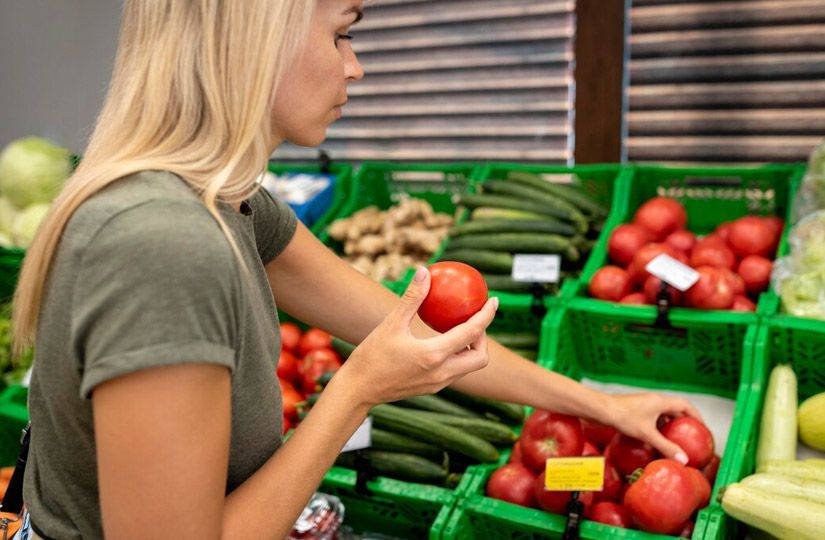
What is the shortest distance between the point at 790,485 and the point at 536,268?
1241 millimetres

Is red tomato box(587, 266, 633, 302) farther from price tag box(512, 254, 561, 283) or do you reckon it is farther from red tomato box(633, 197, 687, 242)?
red tomato box(633, 197, 687, 242)

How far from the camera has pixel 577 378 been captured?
2.97 m

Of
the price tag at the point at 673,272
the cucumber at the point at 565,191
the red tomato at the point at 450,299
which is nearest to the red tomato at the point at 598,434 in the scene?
the price tag at the point at 673,272

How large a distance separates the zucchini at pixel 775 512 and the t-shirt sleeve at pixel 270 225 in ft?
4.21

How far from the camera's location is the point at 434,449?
8.23 feet

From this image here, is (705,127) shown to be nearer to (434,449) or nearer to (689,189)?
(689,189)

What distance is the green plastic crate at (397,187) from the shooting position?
13.0 ft

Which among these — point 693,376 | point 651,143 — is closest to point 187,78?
point 693,376

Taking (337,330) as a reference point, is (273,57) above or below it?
above

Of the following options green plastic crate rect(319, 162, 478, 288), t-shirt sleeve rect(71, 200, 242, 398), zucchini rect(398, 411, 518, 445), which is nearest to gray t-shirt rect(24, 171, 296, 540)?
t-shirt sleeve rect(71, 200, 242, 398)

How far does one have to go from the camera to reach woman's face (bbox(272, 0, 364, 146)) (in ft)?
4.01

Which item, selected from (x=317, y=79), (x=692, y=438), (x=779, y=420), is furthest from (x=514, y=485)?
(x=317, y=79)

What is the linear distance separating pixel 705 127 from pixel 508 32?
1.24 metres

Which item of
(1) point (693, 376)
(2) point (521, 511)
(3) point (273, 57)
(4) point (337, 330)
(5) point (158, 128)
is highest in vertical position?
(3) point (273, 57)
